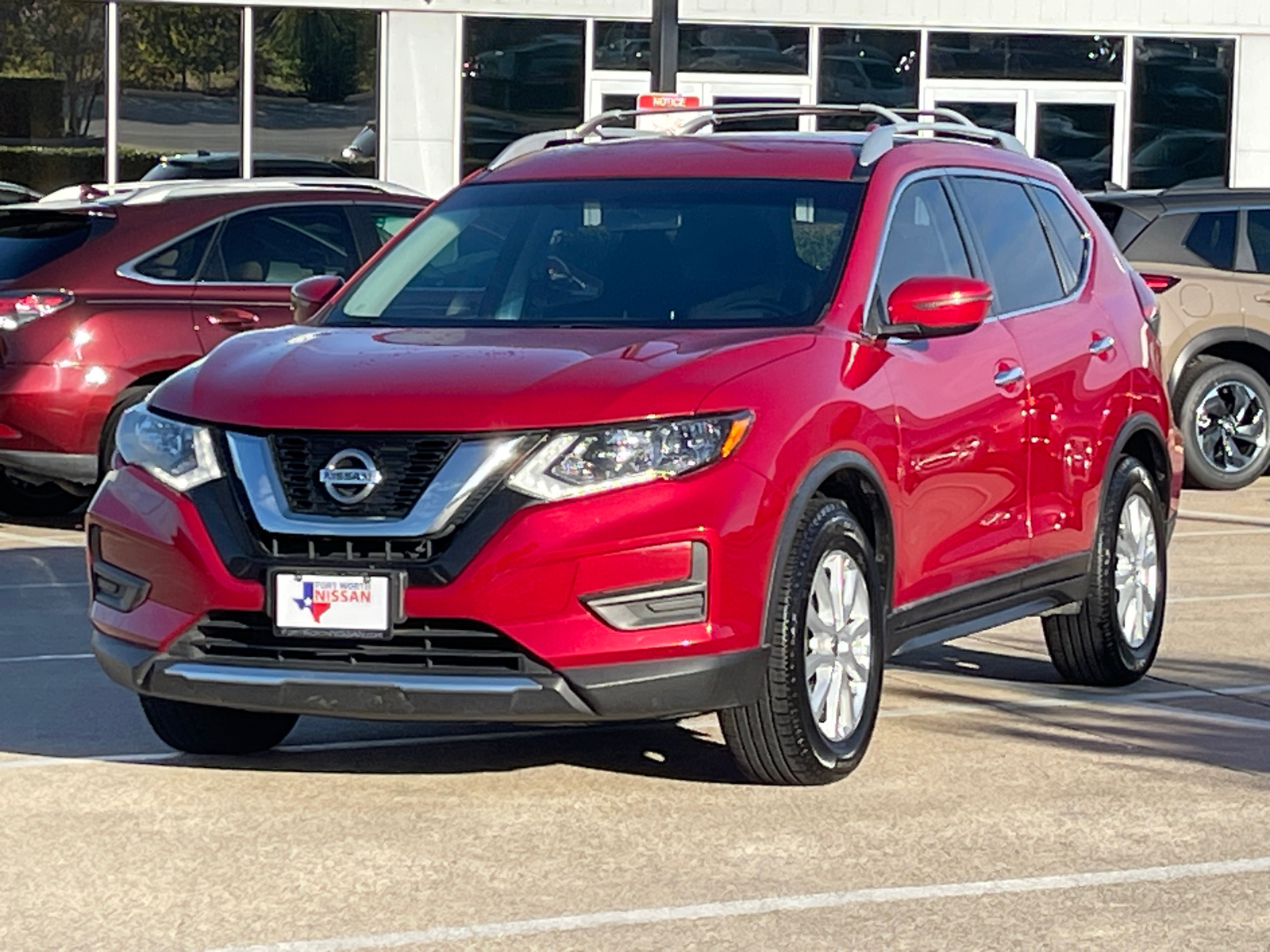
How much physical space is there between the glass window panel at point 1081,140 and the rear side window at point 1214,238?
9.82 m

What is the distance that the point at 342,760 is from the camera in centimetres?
680

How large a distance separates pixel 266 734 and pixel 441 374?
135 cm

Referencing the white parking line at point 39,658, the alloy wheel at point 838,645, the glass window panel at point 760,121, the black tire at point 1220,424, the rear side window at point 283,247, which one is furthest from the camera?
the glass window panel at point 760,121

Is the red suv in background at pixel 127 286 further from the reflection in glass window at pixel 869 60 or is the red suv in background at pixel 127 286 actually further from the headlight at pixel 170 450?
the reflection in glass window at pixel 869 60

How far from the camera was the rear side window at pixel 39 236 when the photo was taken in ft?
39.3

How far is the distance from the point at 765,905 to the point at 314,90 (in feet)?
61.4

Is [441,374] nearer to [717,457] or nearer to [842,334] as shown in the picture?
[717,457]

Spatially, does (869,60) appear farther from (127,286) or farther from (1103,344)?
(1103,344)

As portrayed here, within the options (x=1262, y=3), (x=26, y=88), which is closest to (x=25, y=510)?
(x=26, y=88)

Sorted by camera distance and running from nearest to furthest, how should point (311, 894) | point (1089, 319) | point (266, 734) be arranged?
point (311, 894)
point (266, 734)
point (1089, 319)

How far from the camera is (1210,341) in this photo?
1512 centimetres

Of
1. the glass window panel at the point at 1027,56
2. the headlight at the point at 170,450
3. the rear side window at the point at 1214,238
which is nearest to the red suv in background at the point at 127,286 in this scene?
the rear side window at the point at 1214,238

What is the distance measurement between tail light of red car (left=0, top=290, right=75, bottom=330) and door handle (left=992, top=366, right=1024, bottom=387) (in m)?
5.89

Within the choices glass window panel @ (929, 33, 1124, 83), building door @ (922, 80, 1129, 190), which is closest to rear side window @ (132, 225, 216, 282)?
building door @ (922, 80, 1129, 190)
